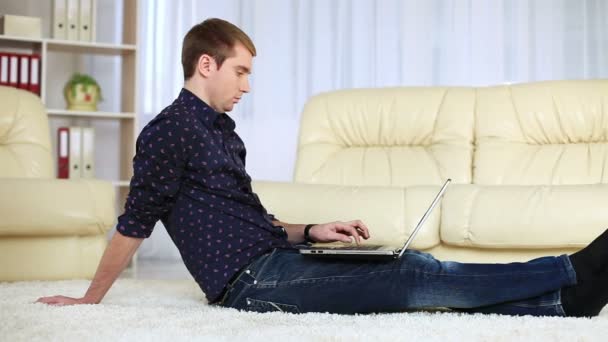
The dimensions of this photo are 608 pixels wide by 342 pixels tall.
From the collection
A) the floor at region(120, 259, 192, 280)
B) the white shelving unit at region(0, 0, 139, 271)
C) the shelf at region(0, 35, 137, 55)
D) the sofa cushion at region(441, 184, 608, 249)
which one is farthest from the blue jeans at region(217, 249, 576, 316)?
the shelf at region(0, 35, 137, 55)

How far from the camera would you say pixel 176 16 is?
4.72 m

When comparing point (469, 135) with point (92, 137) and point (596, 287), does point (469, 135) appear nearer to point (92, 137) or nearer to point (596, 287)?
point (596, 287)

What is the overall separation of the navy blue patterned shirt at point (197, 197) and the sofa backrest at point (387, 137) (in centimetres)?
125

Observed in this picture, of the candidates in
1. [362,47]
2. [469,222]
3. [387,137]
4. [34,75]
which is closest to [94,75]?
[34,75]

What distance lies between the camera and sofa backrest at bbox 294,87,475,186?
3045mm

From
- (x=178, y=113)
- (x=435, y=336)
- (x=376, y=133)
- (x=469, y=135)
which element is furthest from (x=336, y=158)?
(x=435, y=336)

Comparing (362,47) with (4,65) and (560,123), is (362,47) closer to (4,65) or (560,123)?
(560,123)

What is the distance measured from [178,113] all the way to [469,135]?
159 cm

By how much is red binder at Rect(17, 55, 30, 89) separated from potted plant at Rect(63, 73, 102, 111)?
26cm

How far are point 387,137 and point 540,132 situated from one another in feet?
1.89

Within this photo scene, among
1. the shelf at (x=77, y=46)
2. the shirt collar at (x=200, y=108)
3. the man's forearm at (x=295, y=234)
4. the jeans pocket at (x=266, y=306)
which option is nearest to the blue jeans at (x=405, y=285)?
the jeans pocket at (x=266, y=306)

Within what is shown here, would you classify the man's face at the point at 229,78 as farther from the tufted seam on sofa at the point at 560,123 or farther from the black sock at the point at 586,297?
the tufted seam on sofa at the point at 560,123

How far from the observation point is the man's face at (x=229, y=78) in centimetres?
183

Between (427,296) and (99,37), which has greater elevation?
(99,37)
